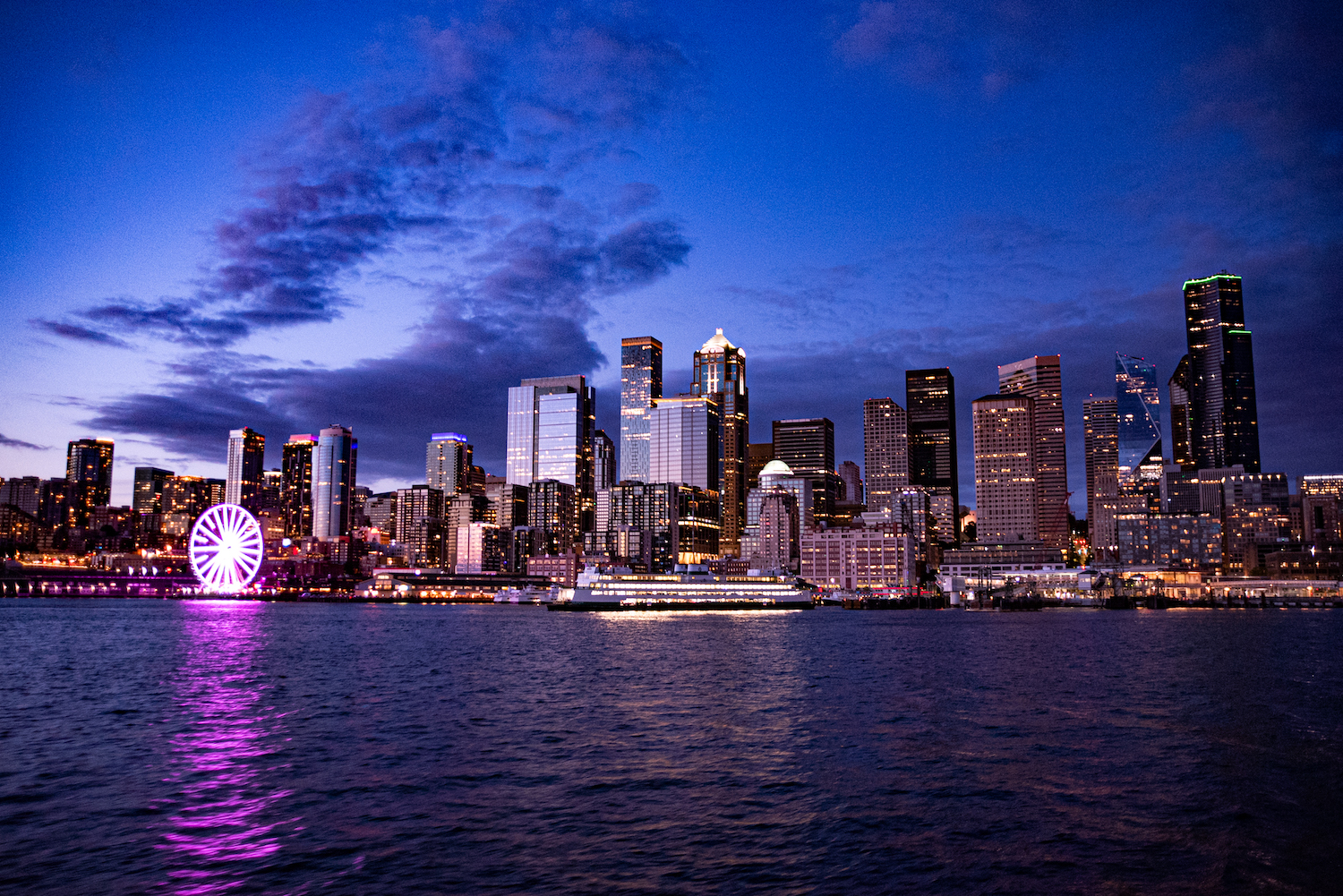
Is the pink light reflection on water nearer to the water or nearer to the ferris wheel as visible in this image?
the water

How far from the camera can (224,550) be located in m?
181

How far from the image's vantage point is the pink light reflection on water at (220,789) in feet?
64.0

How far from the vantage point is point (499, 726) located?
3700cm

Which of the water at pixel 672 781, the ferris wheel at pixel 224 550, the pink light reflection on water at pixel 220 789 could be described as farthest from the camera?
the ferris wheel at pixel 224 550

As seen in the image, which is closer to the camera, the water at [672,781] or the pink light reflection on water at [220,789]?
the water at [672,781]

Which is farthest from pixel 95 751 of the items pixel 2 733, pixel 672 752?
pixel 672 752

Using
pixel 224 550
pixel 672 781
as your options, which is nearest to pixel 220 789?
pixel 672 781

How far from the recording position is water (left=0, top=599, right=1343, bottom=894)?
19141 millimetres

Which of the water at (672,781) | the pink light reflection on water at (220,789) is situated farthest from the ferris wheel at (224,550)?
the pink light reflection on water at (220,789)

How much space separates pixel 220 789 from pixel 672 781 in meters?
12.9

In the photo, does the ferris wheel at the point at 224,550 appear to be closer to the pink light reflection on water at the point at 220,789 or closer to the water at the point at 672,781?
the water at the point at 672,781

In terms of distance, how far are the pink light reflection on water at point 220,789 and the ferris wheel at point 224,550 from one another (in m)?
139

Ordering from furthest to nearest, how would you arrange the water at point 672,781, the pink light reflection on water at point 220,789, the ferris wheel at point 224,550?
the ferris wheel at point 224,550, the pink light reflection on water at point 220,789, the water at point 672,781

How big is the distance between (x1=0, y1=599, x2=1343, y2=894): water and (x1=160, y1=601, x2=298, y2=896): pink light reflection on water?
126mm
